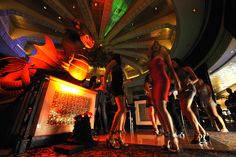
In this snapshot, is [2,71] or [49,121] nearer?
[49,121]

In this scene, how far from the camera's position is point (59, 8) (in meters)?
4.87

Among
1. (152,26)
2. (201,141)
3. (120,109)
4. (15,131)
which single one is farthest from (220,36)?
(15,131)

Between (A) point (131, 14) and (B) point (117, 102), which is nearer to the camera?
(B) point (117, 102)

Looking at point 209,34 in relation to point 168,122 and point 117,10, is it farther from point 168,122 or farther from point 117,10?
point 168,122

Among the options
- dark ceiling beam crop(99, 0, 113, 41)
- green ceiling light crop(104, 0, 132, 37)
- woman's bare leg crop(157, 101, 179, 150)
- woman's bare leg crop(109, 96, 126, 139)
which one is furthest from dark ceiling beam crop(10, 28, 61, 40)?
woman's bare leg crop(157, 101, 179, 150)

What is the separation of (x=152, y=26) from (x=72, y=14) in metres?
3.78

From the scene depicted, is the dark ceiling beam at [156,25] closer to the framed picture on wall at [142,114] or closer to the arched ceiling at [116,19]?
the arched ceiling at [116,19]

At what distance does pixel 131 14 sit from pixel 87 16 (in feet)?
6.38

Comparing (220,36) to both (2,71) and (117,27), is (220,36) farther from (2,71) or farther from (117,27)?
(2,71)

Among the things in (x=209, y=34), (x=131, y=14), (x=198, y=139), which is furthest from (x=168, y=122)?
(x=209, y=34)

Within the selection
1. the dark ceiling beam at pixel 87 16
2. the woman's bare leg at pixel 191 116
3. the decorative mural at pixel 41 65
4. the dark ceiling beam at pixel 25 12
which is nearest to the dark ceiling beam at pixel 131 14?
the dark ceiling beam at pixel 87 16

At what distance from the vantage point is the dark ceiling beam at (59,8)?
4.55m

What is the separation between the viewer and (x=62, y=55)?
7.22ft

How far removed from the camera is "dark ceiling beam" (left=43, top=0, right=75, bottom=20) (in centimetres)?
455
